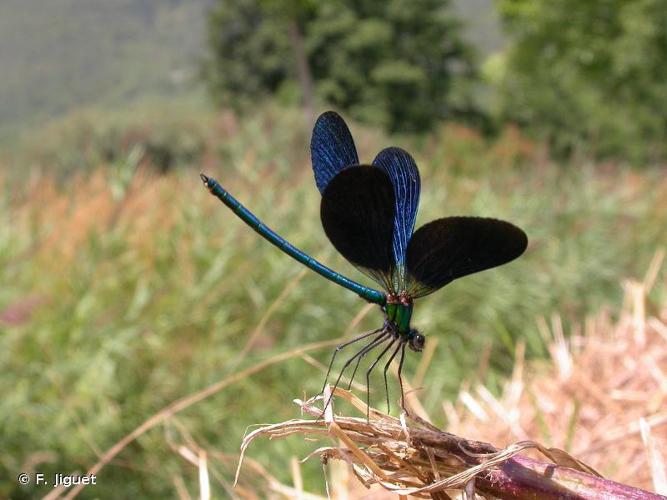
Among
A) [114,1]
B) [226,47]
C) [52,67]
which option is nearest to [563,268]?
[226,47]

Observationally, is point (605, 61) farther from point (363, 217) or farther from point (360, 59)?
point (363, 217)

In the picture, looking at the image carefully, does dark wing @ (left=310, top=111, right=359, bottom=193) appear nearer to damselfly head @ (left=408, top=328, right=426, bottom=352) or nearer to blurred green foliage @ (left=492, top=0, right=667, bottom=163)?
damselfly head @ (left=408, top=328, right=426, bottom=352)

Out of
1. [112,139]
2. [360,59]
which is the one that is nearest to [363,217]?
[112,139]

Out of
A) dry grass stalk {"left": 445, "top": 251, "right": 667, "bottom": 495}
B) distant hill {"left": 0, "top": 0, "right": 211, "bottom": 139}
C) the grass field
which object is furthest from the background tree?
dry grass stalk {"left": 445, "top": 251, "right": 667, "bottom": 495}

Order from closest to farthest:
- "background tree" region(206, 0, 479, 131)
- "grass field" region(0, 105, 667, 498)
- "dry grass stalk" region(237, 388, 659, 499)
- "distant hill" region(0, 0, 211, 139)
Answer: "dry grass stalk" region(237, 388, 659, 499), "grass field" region(0, 105, 667, 498), "background tree" region(206, 0, 479, 131), "distant hill" region(0, 0, 211, 139)

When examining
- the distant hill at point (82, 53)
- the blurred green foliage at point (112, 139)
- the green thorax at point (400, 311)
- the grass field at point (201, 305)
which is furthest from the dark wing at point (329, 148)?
the distant hill at point (82, 53)

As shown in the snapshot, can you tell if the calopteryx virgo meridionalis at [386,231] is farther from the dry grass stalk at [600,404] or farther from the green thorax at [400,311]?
the dry grass stalk at [600,404]

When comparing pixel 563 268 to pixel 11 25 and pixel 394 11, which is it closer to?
pixel 394 11
